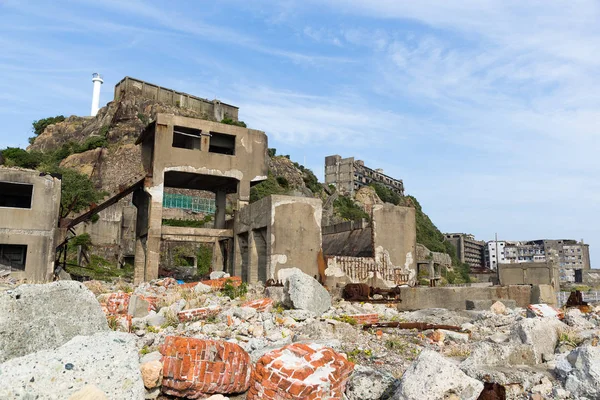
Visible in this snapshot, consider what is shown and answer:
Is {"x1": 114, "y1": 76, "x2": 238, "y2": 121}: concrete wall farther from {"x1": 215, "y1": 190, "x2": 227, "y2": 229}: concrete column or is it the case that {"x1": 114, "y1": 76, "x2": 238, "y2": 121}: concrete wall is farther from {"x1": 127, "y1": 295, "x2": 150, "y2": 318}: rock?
{"x1": 127, "y1": 295, "x2": 150, "y2": 318}: rock

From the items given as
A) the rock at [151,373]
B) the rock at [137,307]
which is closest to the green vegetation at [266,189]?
the rock at [137,307]

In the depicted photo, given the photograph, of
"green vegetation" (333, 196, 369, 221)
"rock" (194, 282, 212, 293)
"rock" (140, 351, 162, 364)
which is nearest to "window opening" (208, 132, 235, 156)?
"rock" (194, 282, 212, 293)

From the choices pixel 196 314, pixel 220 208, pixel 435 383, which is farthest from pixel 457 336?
pixel 220 208

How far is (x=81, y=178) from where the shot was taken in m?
40.9

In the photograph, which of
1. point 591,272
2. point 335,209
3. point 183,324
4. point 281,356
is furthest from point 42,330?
point 591,272

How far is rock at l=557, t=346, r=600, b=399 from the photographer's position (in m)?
5.16

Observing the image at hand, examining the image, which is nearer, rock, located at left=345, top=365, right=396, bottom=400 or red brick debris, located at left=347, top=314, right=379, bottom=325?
rock, located at left=345, top=365, right=396, bottom=400

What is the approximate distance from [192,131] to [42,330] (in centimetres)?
1720

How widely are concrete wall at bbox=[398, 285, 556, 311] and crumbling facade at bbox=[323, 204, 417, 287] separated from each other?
4.08m

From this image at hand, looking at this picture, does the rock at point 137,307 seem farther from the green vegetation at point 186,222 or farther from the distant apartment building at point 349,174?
the distant apartment building at point 349,174

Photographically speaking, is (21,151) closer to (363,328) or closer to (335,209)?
(335,209)

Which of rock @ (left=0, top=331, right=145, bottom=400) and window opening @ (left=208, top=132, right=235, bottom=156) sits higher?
window opening @ (left=208, top=132, right=235, bottom=156)

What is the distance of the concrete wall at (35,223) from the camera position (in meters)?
20.4

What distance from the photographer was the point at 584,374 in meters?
5.30
